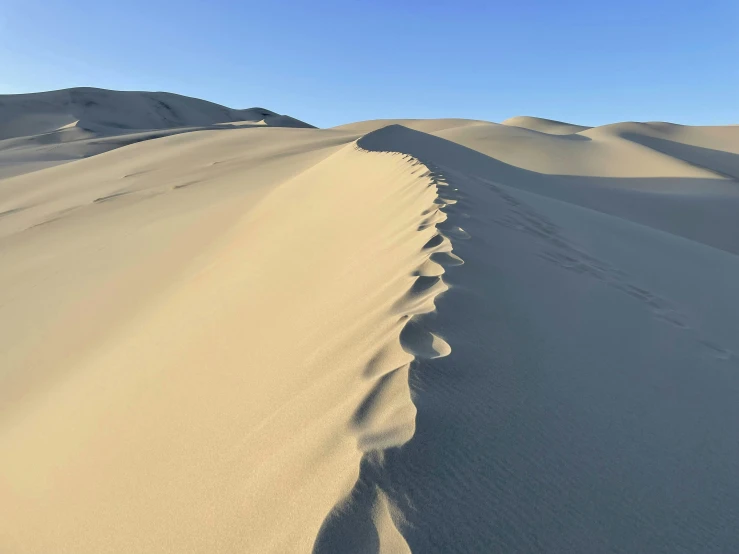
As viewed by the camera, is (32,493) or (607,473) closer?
(607,473)

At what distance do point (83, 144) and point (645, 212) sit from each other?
25132 millimetres

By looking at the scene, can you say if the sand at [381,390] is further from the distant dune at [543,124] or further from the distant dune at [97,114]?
the distant dune at [543,124]

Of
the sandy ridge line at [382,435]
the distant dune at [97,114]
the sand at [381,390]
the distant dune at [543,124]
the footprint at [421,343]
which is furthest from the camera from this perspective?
the distant dune at [543,124]

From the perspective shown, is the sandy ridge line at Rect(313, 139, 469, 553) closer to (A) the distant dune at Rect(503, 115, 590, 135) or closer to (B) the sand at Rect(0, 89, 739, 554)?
(B) the sand at Rect(0, 89, 739, 554)

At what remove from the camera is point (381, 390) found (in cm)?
163

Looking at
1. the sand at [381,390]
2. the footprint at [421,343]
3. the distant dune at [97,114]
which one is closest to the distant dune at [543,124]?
Result: the distant dune at [97,114]

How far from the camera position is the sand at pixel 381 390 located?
1342 millimetres

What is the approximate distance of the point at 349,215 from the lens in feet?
16.6

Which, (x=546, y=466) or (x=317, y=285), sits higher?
(x=546, y=466)

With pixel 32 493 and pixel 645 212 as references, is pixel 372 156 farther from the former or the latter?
pixel 645 212

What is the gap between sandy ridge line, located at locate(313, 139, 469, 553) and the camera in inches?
45.4

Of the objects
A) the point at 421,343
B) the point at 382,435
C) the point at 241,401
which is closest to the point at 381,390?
the point at 382,435

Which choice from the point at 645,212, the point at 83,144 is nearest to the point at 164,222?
the point at 645,212

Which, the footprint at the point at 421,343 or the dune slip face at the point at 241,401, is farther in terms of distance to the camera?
the footprint at the point at 421,343
